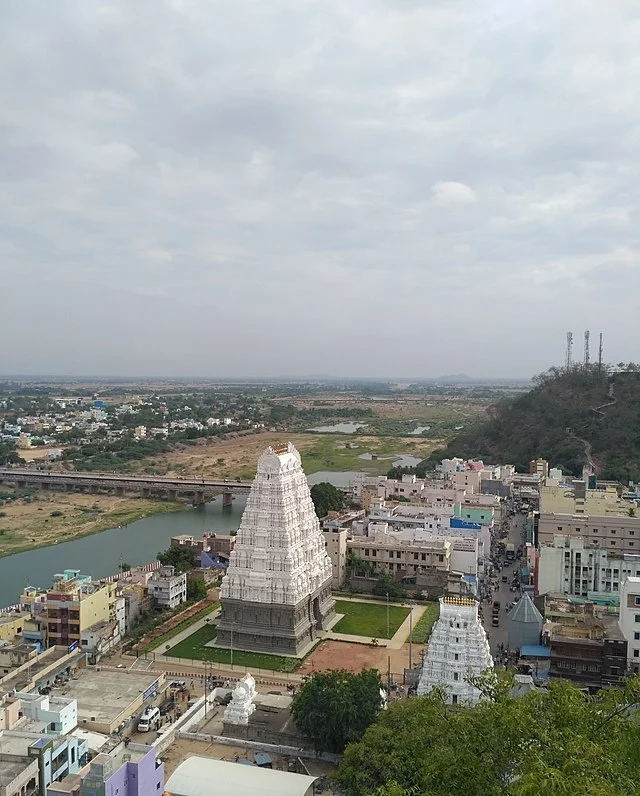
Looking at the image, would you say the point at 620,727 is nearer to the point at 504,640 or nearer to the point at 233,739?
the point at 233,739

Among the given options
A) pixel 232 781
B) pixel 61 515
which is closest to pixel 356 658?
pixel 232 781

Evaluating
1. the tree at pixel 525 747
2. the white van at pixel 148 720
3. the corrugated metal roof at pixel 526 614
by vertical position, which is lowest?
the white van at pixel 148 720

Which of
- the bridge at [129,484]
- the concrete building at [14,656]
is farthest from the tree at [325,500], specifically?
the concrete building at [14,656]

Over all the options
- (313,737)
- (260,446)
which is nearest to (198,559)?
(313,737)

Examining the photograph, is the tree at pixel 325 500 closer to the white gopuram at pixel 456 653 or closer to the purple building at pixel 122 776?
the white gopuram at pixel 456 653

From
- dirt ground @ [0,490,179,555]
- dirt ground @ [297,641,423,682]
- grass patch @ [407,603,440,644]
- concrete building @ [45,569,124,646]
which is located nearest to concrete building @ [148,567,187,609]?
concrete building @ [45,569,124,646]

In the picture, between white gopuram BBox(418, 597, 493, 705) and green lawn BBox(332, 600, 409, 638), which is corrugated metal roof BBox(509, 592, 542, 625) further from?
green lawn BBox(332, 600, 409, 638)
